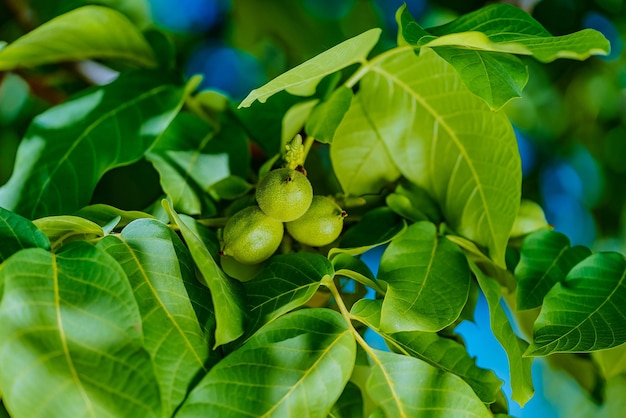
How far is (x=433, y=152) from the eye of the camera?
55 cm

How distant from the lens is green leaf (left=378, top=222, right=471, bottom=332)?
41cm

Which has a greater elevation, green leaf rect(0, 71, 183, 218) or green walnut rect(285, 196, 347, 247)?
green leaf rect(0, 71, 183, 218)

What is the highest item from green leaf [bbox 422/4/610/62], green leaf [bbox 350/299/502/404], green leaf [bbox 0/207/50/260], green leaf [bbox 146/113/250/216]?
green leaf [bbox 422/4/610/62]

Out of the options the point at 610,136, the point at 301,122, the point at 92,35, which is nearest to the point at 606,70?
the point at 610,136

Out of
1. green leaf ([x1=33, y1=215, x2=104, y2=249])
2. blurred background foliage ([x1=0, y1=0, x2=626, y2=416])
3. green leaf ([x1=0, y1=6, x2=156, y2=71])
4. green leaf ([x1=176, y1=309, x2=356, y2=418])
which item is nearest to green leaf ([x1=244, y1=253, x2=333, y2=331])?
green leaf ([x1=176, y1=309, x2=356, y2=418])

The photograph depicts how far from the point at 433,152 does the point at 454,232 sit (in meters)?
0.07

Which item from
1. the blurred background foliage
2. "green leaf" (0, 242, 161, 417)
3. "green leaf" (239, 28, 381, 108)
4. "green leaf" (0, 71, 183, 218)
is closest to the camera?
"green leaf" (0, 242, 161, 417)

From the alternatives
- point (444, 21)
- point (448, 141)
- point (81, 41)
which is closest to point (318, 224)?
point (448, 141)

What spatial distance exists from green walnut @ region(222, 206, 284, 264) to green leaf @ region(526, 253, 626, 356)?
0.67 feet

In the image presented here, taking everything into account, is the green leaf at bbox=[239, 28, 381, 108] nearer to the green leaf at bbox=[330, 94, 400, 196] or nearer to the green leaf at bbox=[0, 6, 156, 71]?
the green leaf at bbox=[330, 94, 400, 196]

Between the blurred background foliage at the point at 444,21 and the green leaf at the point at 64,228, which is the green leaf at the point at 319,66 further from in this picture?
the blurred background foliage at the point at 444,21

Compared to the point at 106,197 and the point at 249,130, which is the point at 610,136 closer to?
the point at 249,130

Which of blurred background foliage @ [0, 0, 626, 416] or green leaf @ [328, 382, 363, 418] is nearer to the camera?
green leaf @ [328, 382, 363, 418]

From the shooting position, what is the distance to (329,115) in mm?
523
